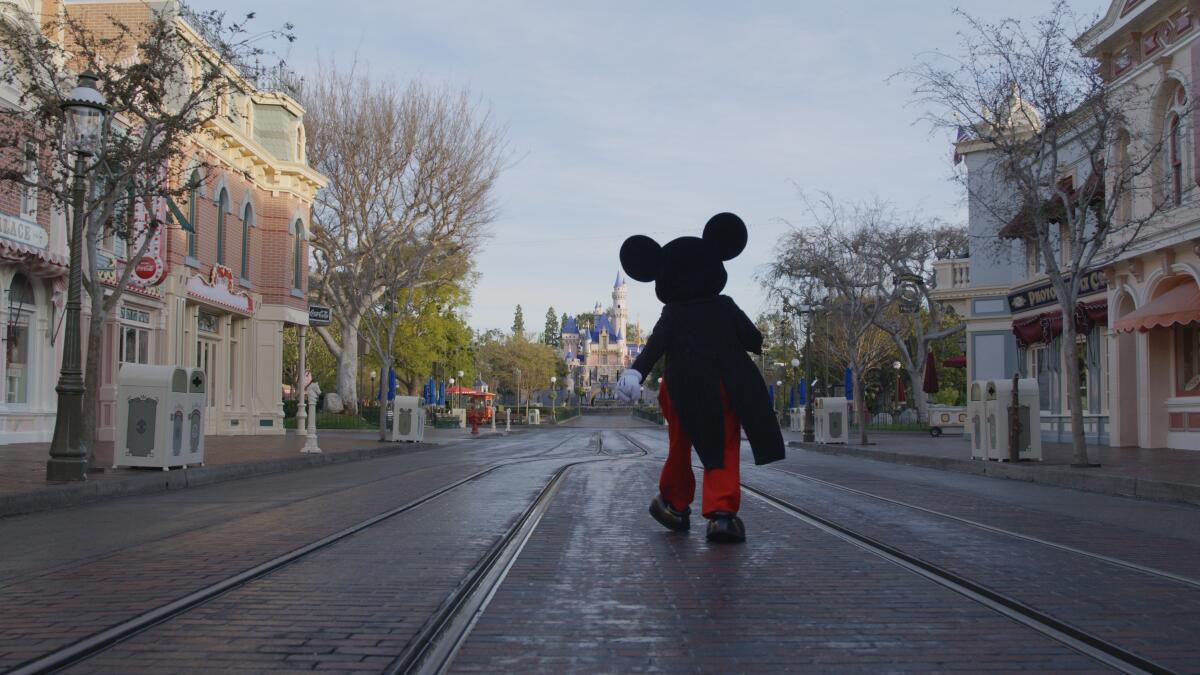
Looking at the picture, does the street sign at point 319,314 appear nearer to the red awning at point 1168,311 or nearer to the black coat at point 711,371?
the red awning at point 1168,311

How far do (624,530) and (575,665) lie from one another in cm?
407

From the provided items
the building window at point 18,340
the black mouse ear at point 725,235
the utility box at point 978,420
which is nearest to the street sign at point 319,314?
the building window at point 18,340

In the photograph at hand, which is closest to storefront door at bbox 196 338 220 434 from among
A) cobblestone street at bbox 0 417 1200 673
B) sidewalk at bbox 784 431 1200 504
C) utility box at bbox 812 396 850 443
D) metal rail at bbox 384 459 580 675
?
utility box at bbox 812 396 850 443

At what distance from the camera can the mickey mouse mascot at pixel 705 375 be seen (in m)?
7.09

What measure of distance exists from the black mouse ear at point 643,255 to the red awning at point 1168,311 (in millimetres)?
14877

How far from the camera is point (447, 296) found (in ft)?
181

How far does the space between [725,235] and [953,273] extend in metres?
28.7

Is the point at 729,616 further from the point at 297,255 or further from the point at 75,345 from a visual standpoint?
the point at 297,255

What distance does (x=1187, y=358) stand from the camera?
70.3ft

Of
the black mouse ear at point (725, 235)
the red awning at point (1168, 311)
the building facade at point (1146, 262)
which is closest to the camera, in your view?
the black mouse ear at point (725, 235)

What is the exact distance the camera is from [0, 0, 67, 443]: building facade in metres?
19.5

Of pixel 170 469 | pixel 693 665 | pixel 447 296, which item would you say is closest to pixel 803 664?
pixel 693 665

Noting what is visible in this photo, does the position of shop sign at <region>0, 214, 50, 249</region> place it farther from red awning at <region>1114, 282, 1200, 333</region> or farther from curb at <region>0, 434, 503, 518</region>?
red awning at <region>1114, 282, 1200, 333</region>

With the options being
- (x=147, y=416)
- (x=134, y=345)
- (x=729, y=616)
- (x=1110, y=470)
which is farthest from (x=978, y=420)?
(x=134, y=345)
